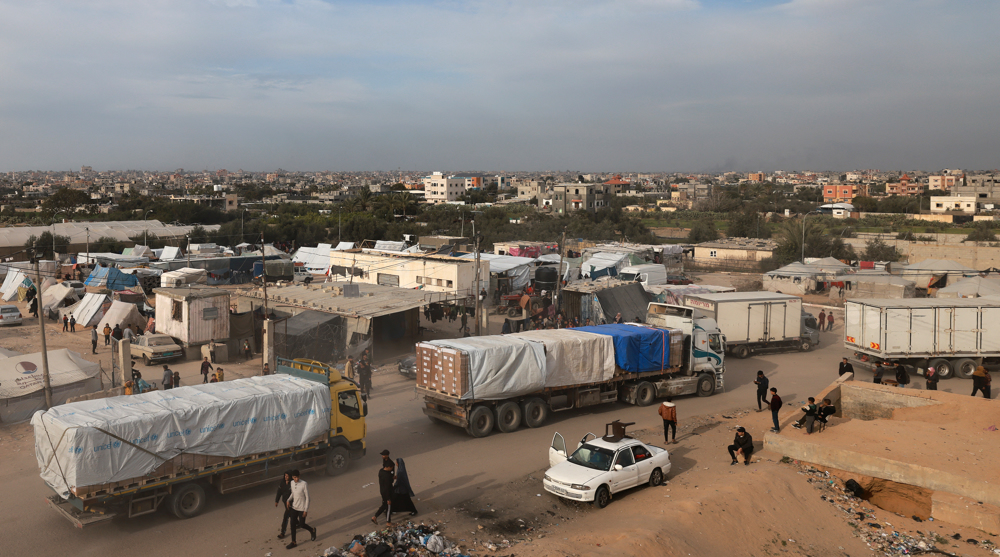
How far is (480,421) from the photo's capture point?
15688mm

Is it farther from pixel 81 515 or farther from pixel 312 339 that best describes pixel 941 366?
pixel 81 515

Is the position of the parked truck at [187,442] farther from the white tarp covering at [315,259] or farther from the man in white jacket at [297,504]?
the white tarp covering at [315,259]

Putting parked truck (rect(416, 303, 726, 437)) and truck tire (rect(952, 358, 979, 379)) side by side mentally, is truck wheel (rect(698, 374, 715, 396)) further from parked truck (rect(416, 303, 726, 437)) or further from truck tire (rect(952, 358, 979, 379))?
truck tire (rect(952, 358, 979, 379))

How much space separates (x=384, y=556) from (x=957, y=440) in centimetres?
1264

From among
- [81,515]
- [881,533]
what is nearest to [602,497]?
[881,533]

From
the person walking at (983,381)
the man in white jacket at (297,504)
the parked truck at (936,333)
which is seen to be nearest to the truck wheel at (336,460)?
the man in white jacket at (297,504)

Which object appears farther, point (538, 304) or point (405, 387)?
point (538, 304)

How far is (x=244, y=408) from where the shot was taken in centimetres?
1150

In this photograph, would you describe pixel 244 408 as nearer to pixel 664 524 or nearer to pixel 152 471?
pixel 152 471

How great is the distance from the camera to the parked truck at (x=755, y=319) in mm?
24797

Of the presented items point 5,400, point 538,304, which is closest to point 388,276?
point 538,304

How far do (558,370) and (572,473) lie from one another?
4.59m

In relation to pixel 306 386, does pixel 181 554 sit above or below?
below

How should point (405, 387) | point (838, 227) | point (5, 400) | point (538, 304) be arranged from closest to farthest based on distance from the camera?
1. point (5, 400)
2. point (405, 387)
3. point (538, 304)
4. point (838, 227)
